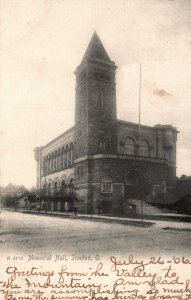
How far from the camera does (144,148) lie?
44906 millimetres

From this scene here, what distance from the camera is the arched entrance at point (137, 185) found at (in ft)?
128

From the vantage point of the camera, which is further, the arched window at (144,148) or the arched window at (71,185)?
the arched window at (144,148)

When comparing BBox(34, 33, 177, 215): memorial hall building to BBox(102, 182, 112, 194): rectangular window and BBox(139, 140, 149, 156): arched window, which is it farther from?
BBox(139, 140, 149, 156): arched window

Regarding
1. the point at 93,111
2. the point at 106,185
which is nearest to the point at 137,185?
the point at 106,185

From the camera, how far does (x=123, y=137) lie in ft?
141

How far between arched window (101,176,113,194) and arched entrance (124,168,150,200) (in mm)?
2309

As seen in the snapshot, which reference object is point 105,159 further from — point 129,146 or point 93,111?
point 129,146

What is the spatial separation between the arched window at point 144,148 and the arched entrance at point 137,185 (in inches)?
213

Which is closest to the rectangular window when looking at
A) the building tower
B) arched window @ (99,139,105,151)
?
the building tower

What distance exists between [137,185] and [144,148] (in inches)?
280

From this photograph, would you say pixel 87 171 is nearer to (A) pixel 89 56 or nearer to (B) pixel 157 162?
(B) pixel 157 162

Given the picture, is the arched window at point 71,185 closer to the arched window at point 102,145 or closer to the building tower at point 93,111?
the building tower at point 93,111

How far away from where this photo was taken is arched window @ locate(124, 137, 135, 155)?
142 feet

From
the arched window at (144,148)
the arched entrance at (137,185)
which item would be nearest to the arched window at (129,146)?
the arched window at (144,148)
